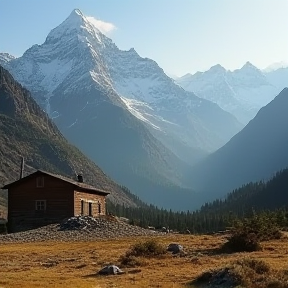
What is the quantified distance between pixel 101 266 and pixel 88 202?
44624 millimetres

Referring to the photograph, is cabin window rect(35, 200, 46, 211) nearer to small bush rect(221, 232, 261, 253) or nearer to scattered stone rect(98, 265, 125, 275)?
small bush rect(221, 232, 261, 253)

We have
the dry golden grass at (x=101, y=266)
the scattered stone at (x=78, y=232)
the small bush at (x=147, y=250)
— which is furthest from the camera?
the scattered stone at (x=78, y=232)

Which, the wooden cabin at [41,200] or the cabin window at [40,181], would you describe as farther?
the cabin window at [40,181]

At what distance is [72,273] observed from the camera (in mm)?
27000

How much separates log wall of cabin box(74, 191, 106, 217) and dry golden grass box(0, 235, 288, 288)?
96.5ft

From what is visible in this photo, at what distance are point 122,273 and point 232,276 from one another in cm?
635

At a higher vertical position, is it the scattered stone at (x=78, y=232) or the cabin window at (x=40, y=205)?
the cabin window at (x=40, y=205)

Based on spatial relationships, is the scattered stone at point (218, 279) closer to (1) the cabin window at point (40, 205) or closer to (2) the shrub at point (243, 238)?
(2) the shrub at point (243, 238)

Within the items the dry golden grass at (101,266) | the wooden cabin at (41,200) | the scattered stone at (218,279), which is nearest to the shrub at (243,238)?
the dry golden grass at (101,266)

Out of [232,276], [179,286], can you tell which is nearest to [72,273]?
[179,286]

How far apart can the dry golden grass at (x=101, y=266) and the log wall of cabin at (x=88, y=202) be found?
29417 millimetres

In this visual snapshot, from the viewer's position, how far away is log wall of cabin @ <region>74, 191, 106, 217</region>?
6925 cm

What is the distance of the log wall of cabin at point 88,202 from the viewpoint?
69250 mm

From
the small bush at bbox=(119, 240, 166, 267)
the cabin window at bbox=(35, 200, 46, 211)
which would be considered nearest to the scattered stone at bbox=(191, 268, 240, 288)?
the small bush at bbox=(119, 240, 166, 267)
